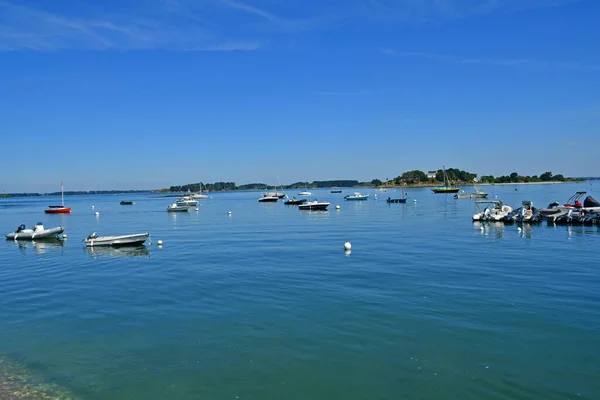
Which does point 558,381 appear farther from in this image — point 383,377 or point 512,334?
point 383,377

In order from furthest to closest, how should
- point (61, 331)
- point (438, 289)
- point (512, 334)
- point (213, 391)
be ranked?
point (438, 289) < point (61, 331) < point (512, 334) < point (213, 391)

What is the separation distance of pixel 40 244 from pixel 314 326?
4095cm

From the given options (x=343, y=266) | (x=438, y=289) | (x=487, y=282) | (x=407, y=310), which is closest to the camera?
(x=407, y=310)

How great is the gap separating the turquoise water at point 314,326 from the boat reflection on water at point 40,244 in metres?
10.9

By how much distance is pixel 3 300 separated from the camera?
22531 mm

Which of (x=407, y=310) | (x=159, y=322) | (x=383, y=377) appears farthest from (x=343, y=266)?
(x=383, y=377)

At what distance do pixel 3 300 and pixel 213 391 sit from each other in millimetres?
16224

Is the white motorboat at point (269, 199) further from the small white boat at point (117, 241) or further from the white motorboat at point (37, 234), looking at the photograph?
the small white boat at point (117, 241)

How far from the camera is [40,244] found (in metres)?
47.1

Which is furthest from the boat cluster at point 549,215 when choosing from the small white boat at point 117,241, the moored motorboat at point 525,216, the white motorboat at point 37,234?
the white motorboat at point 37,234

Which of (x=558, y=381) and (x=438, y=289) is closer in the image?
(x=558, y=381)

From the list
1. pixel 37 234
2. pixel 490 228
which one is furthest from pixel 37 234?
pixel 490 228

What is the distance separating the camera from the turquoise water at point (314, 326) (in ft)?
40.7

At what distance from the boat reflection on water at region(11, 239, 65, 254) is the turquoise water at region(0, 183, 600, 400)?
10.9 meters
